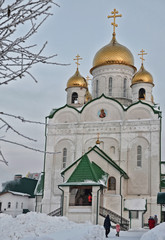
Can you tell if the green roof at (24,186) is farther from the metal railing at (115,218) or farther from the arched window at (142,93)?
the metal railing at (115,218)

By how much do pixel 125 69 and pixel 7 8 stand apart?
76.7ft

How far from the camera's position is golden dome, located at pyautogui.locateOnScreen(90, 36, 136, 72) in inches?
1009

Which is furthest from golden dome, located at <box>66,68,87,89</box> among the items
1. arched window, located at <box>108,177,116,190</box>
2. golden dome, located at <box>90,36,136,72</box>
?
arched window, located at <box>108,177,116,190</box>

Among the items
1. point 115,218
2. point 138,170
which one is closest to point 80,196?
point 115,218

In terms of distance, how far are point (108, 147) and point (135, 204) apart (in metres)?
4.09

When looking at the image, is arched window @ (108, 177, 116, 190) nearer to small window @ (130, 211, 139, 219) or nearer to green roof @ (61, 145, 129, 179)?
green roof @ (61, 145, 129, 179)

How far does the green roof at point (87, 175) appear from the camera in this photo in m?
18.5

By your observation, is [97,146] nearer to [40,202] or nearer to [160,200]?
[40,202]

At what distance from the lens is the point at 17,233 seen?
8.98 m

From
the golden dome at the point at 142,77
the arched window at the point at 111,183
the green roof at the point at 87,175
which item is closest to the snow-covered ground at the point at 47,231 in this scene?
the green roof at the point at 87,175

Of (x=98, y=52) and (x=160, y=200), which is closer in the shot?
(x=160, y=200)

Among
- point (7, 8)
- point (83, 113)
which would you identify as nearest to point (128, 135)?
point (83, 113)

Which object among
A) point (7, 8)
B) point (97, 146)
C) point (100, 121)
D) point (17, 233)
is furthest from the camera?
point (100, 121)

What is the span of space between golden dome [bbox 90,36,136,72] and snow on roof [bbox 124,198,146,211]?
9521 mm
